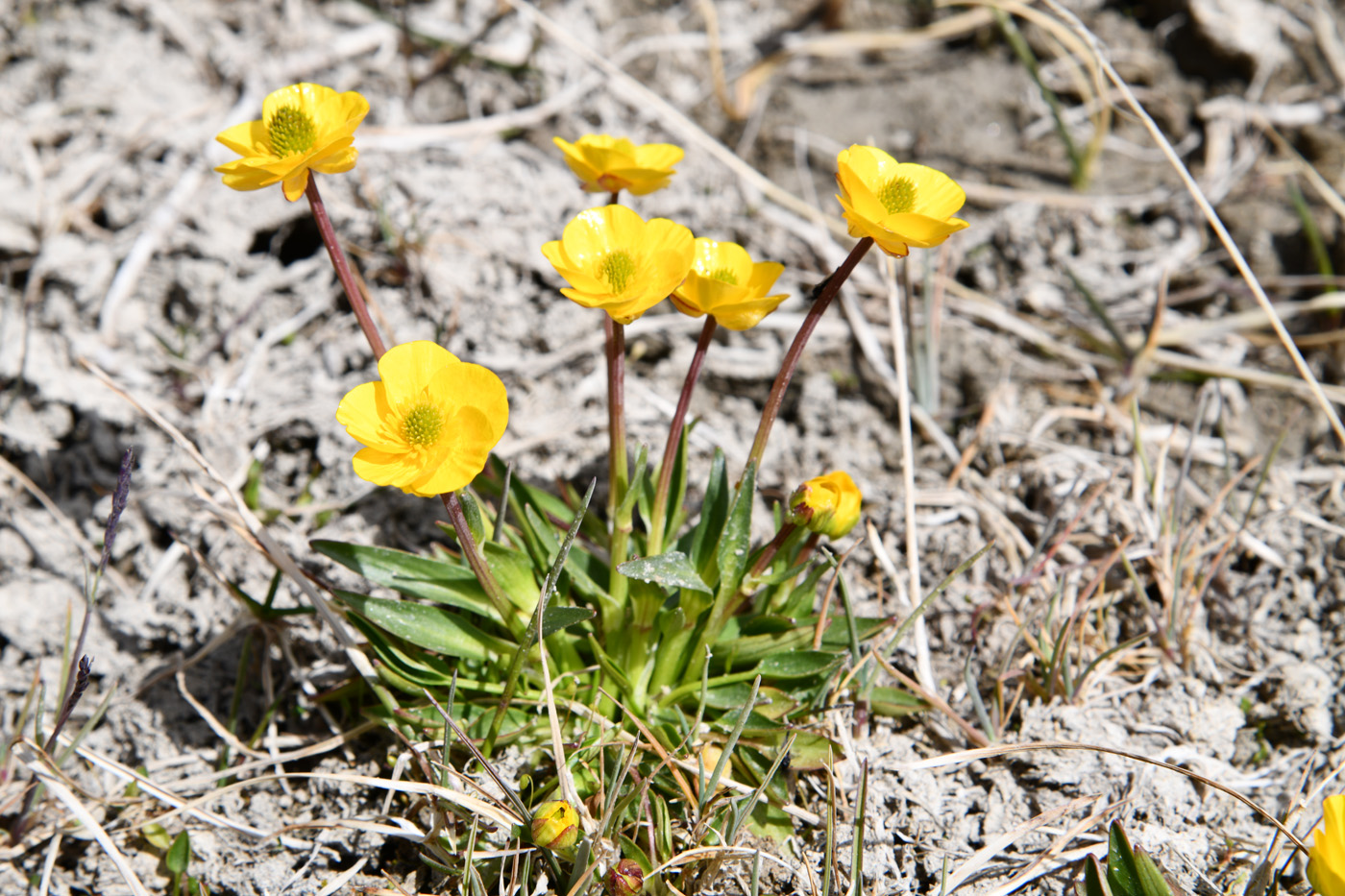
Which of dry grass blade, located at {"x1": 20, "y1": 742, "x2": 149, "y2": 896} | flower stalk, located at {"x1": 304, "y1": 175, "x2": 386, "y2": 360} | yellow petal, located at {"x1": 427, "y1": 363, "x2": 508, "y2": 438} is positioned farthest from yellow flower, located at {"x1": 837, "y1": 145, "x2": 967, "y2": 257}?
dry grass blade, located at {"x1": 20, "y1": 742, "x2": 149, "y2": 896}

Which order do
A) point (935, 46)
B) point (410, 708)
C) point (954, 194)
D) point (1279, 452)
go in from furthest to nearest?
point (935, 46), point (1279, 452), point (410, 708), point (954, 194)

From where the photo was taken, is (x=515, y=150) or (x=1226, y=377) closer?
(x=1226, y=377)

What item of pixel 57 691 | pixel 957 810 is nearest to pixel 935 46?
pixel 957 810

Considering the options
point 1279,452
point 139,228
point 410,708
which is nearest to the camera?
point 410,708

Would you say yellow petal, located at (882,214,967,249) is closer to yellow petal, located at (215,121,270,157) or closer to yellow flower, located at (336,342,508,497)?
Answer: yellow flower, located at (336,342,508,497)

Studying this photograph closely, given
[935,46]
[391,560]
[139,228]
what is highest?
[935,46]

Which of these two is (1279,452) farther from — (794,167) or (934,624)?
(794,167)

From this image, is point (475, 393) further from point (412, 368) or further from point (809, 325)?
point (809, 325)

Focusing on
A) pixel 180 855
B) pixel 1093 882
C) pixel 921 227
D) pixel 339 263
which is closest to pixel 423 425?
pixel 339 263

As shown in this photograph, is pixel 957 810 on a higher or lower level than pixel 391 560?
lower

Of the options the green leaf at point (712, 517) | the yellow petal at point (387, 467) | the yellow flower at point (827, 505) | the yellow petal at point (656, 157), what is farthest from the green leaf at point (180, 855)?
the yellow petal at point (656, 157)
